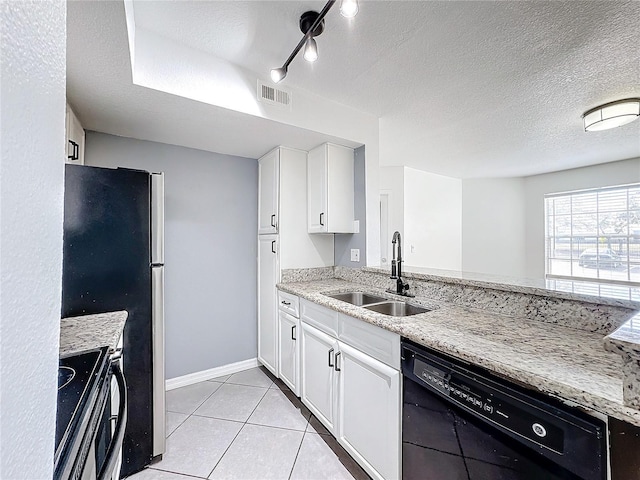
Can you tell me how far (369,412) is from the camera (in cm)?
143

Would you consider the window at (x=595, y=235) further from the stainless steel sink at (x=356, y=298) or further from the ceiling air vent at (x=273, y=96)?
the ceiling air vent at (x=273, y=96)

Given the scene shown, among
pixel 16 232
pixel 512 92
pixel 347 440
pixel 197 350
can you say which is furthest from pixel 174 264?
pixel 512 92

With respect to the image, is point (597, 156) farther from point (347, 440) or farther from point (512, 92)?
point (347, 440)

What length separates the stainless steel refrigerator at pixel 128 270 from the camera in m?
1.38

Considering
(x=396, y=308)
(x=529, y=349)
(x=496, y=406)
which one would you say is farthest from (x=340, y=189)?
(x=496, y=406)

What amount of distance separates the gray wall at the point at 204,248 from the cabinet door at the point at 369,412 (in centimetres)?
139

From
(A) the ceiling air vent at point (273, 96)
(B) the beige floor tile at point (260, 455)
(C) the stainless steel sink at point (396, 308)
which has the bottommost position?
(B) the beige floor tile at point (260, 455)

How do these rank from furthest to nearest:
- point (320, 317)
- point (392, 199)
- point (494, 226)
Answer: point (494, 226) → point (392, 199) → point (320, 317)

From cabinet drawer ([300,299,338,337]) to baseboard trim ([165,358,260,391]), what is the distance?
109 cm

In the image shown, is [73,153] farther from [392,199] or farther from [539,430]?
→ [392,199]

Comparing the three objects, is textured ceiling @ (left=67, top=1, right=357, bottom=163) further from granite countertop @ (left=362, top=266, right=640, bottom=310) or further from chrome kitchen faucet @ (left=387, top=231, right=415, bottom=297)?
granite countertop @ (left=362, top=266, right=640, bottom=310)

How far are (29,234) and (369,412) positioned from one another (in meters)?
1.55

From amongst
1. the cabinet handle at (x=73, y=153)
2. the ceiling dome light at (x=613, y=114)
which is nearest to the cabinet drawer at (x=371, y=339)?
the cabinet handle at (x=73, y=153)

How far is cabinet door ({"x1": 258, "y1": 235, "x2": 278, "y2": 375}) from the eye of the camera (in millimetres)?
2496
